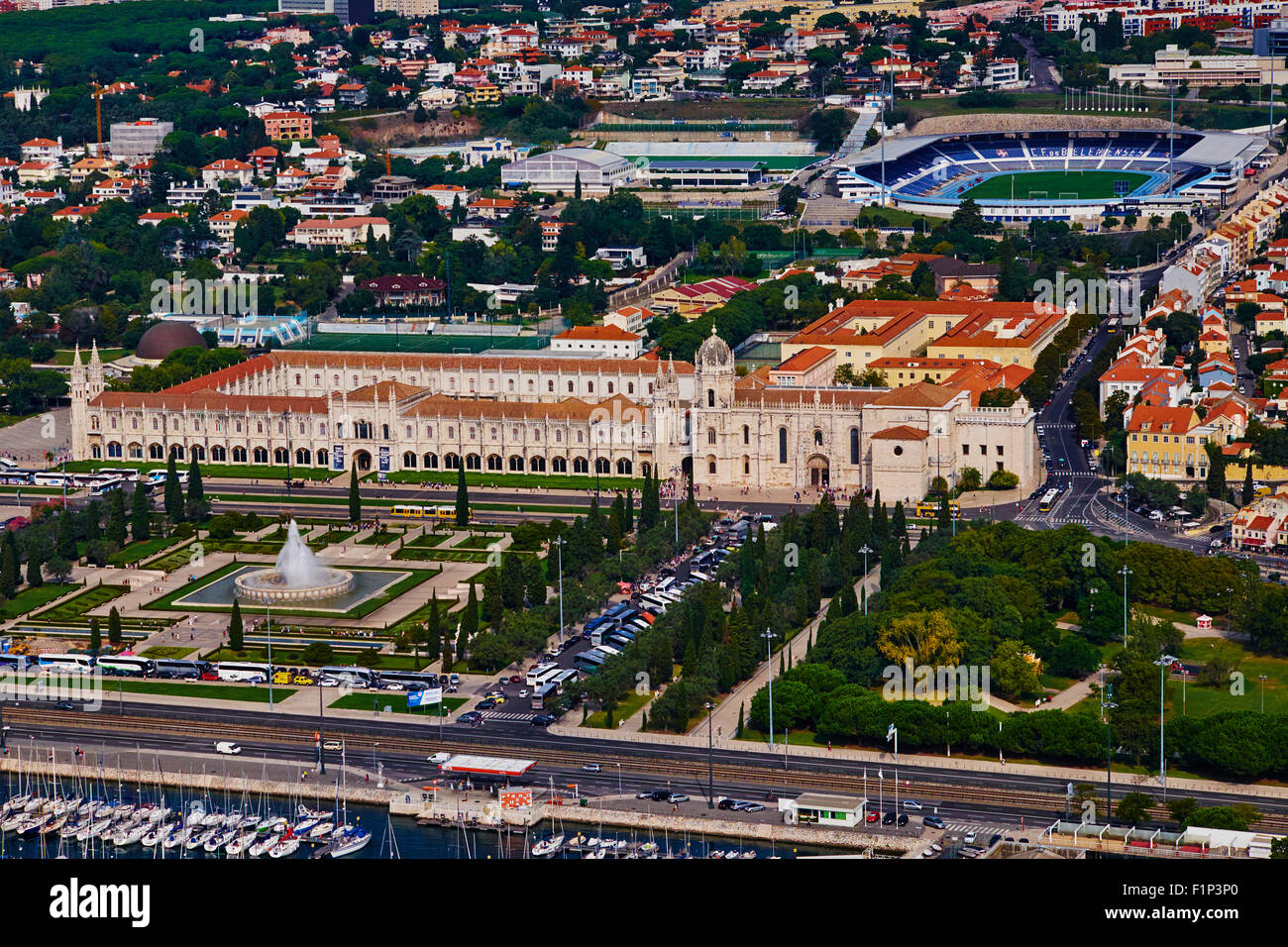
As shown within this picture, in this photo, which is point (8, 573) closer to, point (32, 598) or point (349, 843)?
point (32, 598)

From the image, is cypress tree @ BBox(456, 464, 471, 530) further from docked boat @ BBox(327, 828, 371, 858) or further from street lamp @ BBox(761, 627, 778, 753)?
docked boat @ BBox(327, 828, 371, 858)

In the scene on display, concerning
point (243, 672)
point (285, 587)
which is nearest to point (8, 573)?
point (285, 587)

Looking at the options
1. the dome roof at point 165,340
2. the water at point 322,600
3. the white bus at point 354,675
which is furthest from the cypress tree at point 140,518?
the dome roof at point 165,340

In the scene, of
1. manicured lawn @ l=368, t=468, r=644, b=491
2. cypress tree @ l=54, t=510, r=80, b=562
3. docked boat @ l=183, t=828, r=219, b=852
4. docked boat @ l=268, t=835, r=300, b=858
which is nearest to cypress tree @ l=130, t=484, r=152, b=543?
cypress tree @ l=54, t=510, r=80, b=562

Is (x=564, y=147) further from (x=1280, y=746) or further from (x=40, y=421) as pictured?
(x=1280, y=746)
